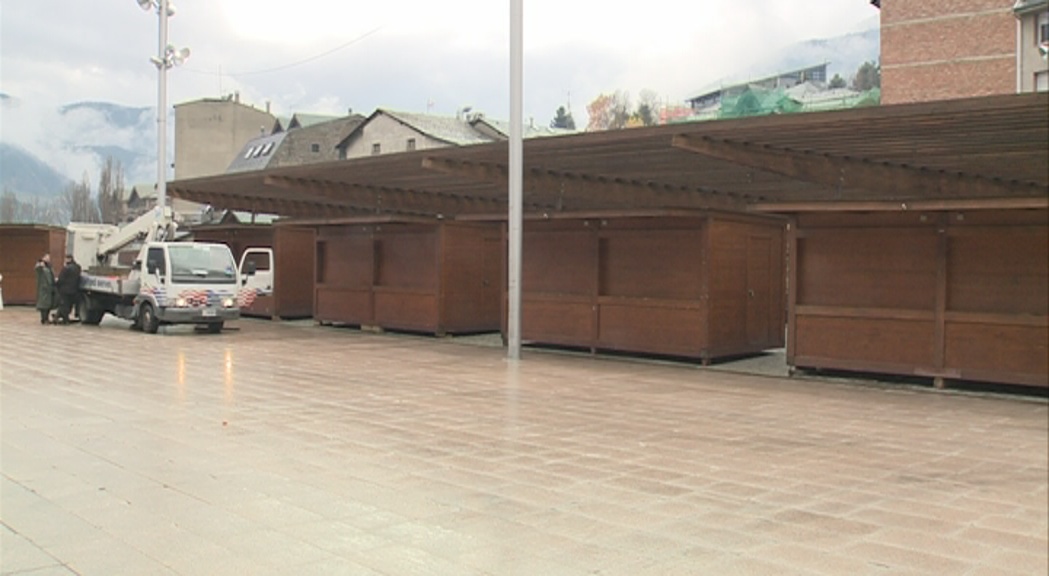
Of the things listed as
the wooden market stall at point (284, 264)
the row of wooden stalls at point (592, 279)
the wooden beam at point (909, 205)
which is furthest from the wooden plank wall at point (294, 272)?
the wooden beam at point (909, 205)

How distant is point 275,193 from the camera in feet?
79.5

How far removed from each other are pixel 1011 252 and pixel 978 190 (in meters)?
5.81

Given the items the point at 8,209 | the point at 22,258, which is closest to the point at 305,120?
the point at 8,209

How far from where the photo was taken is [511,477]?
6.70 metres

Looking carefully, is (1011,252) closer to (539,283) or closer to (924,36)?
(539,283)

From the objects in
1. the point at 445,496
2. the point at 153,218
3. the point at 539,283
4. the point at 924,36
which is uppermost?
the point at 924,36

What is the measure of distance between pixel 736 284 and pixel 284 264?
14012mm

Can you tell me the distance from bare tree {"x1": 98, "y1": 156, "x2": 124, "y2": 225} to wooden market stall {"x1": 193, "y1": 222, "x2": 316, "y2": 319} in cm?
5534

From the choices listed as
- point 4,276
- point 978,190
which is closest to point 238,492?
point 978,190

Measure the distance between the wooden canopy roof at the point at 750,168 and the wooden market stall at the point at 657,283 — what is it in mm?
628

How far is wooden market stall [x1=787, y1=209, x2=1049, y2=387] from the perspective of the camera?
36.4 feet

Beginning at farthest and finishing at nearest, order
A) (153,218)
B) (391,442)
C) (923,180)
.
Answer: (153,218), (923,180), (391,442)

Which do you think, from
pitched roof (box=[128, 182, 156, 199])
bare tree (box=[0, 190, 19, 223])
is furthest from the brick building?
bare tree (box=[0, 190, 19, 223])

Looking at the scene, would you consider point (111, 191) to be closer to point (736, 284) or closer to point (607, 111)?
point (607, 111)
